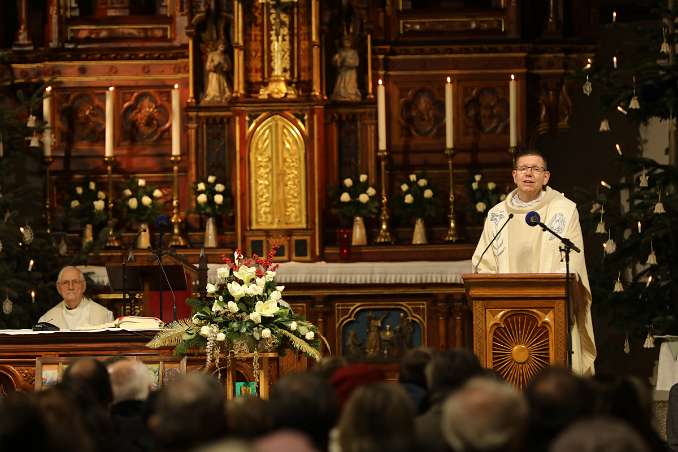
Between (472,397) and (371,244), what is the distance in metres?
8.74

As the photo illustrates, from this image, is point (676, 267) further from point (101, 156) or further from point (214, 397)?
point (214, 397)

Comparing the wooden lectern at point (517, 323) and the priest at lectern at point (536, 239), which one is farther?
the priest at lectern at point (536, 239)

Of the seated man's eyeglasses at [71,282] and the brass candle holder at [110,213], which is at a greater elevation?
the brass candle holder at [110,213]

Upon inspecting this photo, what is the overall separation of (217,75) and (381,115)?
1.72m

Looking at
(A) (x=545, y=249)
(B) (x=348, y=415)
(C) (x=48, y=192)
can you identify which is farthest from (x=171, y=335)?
(C) (x=48, y=192)

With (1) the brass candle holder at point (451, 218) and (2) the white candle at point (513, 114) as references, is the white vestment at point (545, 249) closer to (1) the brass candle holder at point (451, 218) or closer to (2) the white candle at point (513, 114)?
(1) the brass candle holder at point (451, 218)

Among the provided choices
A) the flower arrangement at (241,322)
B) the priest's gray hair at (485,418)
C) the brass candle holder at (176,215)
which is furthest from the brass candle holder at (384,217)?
the priest's gray hair at (485,418)

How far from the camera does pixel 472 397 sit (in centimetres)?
465

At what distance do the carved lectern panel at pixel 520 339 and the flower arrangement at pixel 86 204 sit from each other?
610 cm

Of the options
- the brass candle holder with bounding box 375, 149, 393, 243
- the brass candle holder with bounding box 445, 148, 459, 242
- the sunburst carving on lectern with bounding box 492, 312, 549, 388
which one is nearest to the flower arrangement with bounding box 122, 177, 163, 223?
the brass candle holder with bounding box 375, 149, 393, 243

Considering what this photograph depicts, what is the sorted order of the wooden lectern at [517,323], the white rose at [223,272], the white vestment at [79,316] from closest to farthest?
the wooden lectern at [517,323], the white rose at [223,272], the white vestment at [79,316]

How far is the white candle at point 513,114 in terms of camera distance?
13227mm

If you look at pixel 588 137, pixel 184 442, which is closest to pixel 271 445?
pixel 184 442

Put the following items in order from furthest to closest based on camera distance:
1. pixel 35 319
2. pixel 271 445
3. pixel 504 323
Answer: pixel 35 319 < pixel 504 323 < pixel 271 445
